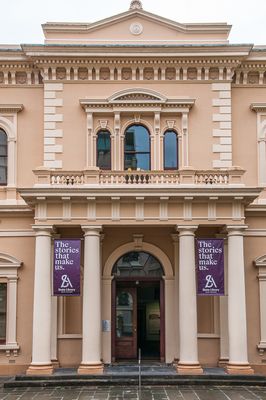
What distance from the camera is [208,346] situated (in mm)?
19906

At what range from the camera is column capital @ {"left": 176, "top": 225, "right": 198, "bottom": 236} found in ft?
60.8

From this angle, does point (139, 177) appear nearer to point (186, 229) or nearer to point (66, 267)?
point (186, 229)

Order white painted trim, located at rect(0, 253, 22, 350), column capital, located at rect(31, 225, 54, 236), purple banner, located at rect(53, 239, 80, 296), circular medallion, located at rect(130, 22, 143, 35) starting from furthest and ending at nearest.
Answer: circular medallion, located at rect(130, 22, 143, 35), white painted trim, located at rect(0, 253, 22, 350), column capital, located at rect(31, 225, 54, 236), purple banner, located at rect(53, 239, 80, 296)

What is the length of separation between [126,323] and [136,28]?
10382 mm

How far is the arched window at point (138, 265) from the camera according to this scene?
20844 millimetres

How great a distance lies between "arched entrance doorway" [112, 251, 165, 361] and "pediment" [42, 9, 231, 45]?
760 cm

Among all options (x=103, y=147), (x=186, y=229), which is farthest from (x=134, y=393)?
(x=103, y=147)

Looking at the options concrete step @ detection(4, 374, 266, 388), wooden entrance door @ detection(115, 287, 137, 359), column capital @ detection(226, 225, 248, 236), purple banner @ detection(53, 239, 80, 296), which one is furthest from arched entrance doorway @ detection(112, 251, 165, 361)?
Result: column capital @ detection(226, 225, 248, 236)

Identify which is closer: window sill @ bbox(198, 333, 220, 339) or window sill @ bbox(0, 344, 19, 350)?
window sill @ bbox(0, 344, 19, 350)

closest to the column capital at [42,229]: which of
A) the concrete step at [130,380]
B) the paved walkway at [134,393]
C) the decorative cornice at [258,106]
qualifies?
the concrete step at [130,380]

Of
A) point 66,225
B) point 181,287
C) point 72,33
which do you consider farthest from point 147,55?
point 181,287

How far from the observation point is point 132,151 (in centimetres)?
2092

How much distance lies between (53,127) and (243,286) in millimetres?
8308

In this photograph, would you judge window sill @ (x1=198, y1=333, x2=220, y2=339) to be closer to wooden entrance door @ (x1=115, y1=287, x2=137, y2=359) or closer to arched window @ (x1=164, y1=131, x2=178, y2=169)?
wooden entrance door @ (x1=115, y1=287, x2=137, y2=359)
